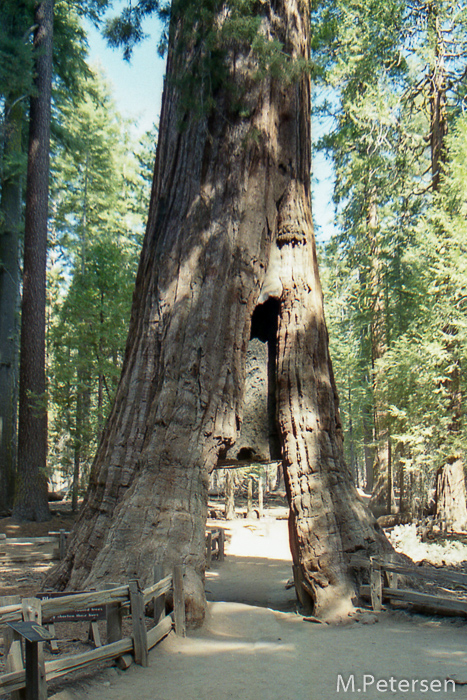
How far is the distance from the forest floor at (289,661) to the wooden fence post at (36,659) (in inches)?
12.3

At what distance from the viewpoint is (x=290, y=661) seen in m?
4.91

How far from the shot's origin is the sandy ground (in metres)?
4.13

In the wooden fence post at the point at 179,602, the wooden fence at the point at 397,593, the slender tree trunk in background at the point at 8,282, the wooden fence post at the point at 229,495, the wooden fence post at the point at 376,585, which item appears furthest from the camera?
the wooden fence post at the point at 229,495

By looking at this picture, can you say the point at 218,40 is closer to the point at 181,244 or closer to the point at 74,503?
the point at 181,244

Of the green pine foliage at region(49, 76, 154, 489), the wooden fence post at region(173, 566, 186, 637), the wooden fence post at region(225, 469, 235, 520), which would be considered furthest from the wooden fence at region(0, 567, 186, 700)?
the wooden fence post at region(225, 469, 235, 520)

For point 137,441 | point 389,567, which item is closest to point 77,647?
point 137,441

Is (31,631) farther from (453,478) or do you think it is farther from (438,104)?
(438,104)

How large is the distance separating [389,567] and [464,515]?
8140 millimetres

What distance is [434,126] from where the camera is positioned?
1611 cm

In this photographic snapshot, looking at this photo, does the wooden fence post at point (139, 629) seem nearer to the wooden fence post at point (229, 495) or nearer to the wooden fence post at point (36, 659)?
the wooden fence post at point (36, 659)

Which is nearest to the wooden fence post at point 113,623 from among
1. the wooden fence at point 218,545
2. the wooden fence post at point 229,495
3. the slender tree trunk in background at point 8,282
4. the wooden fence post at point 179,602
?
the wooden fence post at point 179,602

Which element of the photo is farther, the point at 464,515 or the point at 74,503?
the point at 74,503

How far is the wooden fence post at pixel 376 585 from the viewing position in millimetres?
6500

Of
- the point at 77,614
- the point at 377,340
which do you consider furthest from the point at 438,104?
the point at 77,614
